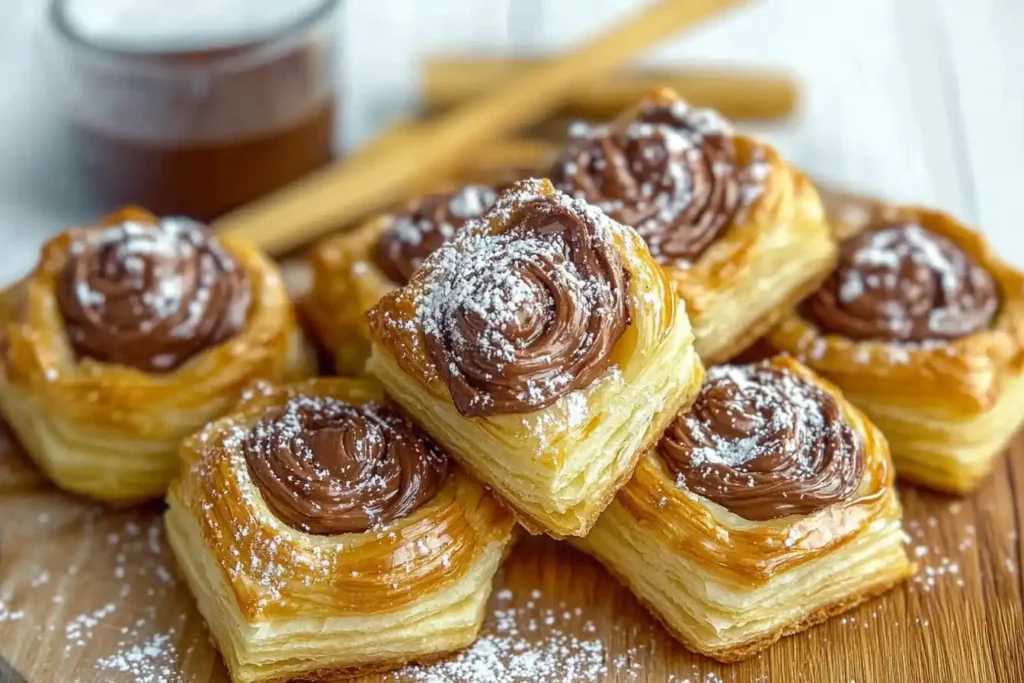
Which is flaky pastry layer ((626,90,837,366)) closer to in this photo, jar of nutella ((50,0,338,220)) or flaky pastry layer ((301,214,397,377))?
flaky pastry layer ((301,214,397,377))

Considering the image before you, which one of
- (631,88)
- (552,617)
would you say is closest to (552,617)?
(552,617)

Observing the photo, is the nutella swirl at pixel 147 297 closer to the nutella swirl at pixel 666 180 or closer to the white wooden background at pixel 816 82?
the nutella swirl at pixel 666 180

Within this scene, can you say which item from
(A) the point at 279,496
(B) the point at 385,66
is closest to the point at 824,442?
(A) the point at 279,496

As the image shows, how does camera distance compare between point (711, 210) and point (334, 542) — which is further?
point (711, 210)

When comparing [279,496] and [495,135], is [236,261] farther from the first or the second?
[495,135]

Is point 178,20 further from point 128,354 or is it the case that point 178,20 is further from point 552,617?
point 552,617

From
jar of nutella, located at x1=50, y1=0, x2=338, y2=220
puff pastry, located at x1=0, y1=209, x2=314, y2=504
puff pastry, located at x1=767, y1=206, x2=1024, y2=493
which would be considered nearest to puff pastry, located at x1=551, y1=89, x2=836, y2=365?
puff pastry, located at x1=767, y1=206, x2=1024, y2=493

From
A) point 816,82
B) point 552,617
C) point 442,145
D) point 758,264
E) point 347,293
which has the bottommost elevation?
point 552,617
